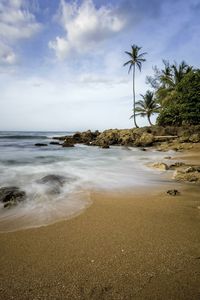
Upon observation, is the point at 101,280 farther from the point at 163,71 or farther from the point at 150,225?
the point at 163,71

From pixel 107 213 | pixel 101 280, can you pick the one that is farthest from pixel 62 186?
pixel 101 280

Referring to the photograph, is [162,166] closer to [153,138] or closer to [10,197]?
[10,197]

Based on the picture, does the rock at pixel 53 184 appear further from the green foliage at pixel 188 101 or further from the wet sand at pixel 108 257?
the green foliage at pixel 188 101

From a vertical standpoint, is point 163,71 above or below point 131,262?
above

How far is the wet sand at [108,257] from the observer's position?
1964mm

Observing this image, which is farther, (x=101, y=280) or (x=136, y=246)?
(x=136, y=246)

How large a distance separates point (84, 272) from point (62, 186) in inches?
147

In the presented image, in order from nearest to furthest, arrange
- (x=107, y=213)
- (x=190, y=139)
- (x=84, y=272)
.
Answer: (x=84, y=272), (x=107, y=213), (x=190, y=139)

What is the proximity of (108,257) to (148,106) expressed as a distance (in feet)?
114

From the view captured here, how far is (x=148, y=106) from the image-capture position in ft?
116

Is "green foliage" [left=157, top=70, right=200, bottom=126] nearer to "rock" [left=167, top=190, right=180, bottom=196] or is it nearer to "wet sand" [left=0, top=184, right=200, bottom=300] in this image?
"rock" [left=167, top=190, right=180, bottom=196]

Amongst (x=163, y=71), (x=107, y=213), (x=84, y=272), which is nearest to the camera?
(x=84, y=272)

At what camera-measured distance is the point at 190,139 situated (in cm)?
1953

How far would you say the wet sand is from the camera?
1.96m
